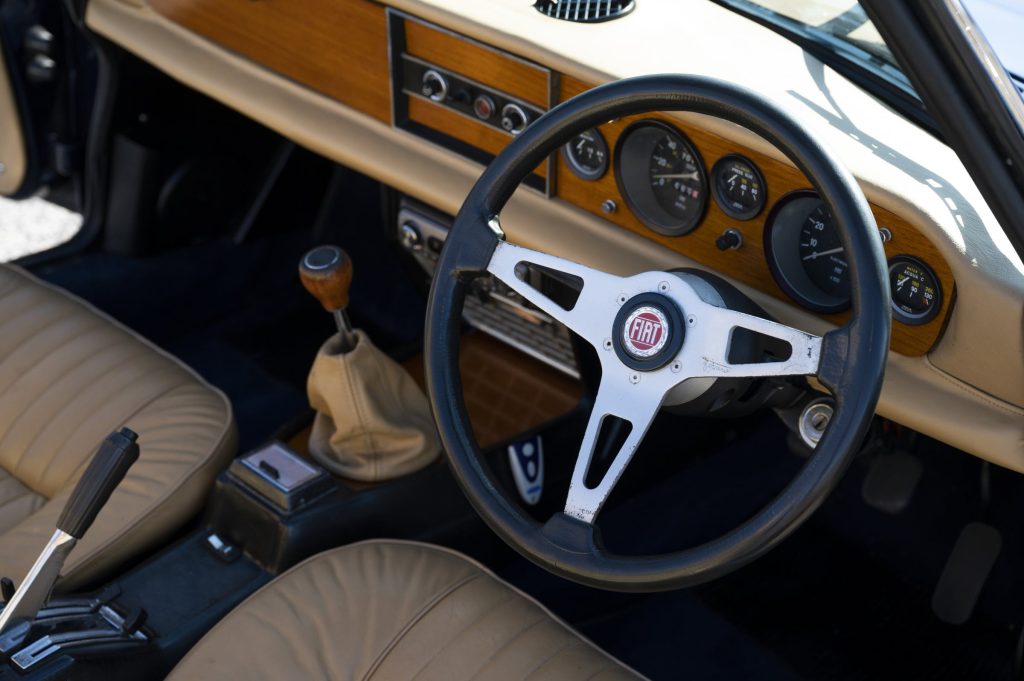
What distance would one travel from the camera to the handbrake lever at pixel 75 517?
1.33 meters

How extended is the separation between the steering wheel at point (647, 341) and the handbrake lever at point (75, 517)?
363 millimetres

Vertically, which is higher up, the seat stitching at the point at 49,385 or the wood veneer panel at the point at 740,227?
the wood veneer panel at the point at 740,227

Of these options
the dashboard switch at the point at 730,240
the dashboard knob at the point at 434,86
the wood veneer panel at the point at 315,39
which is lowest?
the wood veneer panel at the point at 315,39

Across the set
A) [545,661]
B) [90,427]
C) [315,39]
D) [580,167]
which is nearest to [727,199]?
[580,167]

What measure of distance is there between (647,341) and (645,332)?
1cm

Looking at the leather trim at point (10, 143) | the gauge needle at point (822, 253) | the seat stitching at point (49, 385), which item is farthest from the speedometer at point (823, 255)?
the leather trim at point (10, 143)

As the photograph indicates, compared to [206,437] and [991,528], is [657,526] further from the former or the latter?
[206,437]

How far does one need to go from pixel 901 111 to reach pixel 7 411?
1.35 metres

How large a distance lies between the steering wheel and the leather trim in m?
1.37

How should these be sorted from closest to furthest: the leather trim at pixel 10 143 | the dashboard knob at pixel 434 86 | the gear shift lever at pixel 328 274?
the gear shift lever at pixel 328 274 → the dashboard knob at pixel 434 86 → the leather trim at pixel 10 143

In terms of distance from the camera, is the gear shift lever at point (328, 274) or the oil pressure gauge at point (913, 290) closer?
the oil pressure gauge at point (913, 290)

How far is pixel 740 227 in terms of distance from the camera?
1.48m

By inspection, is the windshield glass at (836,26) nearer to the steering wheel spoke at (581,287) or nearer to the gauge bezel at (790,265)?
the gauge bezel at (790,265)

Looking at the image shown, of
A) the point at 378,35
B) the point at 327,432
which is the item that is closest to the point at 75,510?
the point at 327,432
